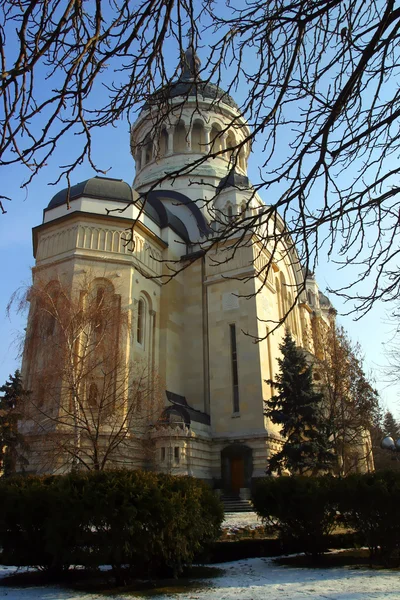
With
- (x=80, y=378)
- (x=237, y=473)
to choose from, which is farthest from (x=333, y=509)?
(x=237, y=473)

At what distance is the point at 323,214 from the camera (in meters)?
4.47

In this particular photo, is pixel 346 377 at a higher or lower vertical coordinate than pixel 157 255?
lower

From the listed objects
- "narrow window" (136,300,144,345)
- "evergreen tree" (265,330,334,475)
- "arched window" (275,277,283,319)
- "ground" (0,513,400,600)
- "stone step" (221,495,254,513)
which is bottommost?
"ground" (0,513,400,600)

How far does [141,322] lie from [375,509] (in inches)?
600

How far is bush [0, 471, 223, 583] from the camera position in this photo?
5.96m

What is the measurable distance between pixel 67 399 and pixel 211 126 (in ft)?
72.1

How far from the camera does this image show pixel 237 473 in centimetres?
1958

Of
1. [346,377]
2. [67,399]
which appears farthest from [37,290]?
[346,377]

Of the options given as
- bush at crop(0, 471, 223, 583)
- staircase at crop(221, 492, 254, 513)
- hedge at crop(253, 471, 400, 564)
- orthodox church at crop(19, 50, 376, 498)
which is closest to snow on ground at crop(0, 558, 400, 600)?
bush at crop(0, 471, 223, 583)

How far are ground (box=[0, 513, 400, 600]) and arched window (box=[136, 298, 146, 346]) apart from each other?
555 inches

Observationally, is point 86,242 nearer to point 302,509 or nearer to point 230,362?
point 230,362

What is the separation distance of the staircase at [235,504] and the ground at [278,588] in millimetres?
9613

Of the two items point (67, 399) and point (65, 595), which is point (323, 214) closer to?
point (65, 595)

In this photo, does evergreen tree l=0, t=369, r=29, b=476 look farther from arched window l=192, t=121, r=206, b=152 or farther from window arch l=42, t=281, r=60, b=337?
arched window l=192, t=121, r=206, b=152
